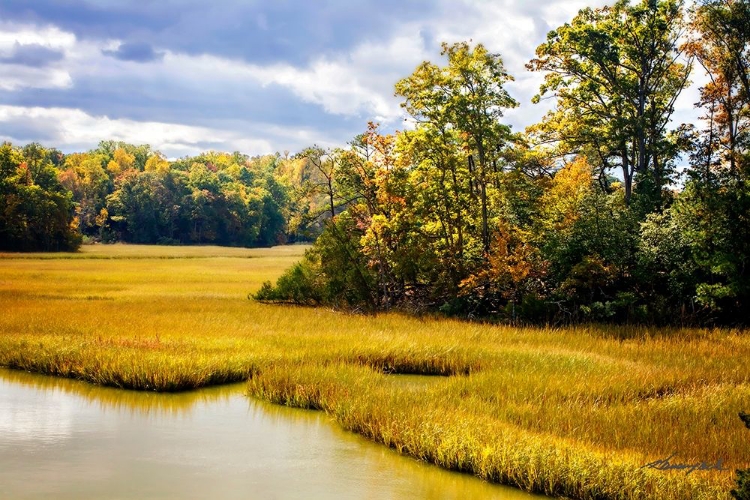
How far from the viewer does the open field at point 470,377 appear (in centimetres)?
971

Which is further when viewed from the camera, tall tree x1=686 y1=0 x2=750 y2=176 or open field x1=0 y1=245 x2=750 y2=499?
tall tree x1=686 y1=0 x2=750 y2=176

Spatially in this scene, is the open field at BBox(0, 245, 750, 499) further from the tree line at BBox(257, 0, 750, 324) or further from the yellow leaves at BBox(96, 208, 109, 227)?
the yellow leaves at BBox(96, 208, 109, 227)

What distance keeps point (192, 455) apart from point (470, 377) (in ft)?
21.7

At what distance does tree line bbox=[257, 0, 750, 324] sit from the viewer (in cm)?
2383

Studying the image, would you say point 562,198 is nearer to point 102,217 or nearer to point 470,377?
point 470,377

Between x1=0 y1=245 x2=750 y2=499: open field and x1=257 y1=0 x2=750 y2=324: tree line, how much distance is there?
2.89m

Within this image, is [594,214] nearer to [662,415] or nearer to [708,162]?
[708,162]

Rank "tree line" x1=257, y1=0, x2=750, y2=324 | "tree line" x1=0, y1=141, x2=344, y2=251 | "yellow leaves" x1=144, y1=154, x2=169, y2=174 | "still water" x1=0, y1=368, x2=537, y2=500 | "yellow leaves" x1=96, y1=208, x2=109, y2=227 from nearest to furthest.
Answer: "still water" x1=0, y1=368, x2=537, y2=500, "tree line" x1=257, y1=0, x2=750, y2=324, "tree line" x1=0, y1=141, x2=344, y2=251, "yellow leaves" x1=96, y1=208, x2=109, y2=227, "yellow leaves" x1=144, y1=154, x2=169, y2=174

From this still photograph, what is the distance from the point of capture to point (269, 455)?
10.8 m

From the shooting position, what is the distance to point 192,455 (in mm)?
10680

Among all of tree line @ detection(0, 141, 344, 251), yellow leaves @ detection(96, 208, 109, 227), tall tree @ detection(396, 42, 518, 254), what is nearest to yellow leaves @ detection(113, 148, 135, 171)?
tree line @ detection(0, 141, 344, 251)

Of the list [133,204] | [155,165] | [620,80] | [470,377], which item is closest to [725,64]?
[620,80]

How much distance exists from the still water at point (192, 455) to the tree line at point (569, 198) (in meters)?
14.2

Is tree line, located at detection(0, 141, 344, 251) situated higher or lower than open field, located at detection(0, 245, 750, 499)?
higher
